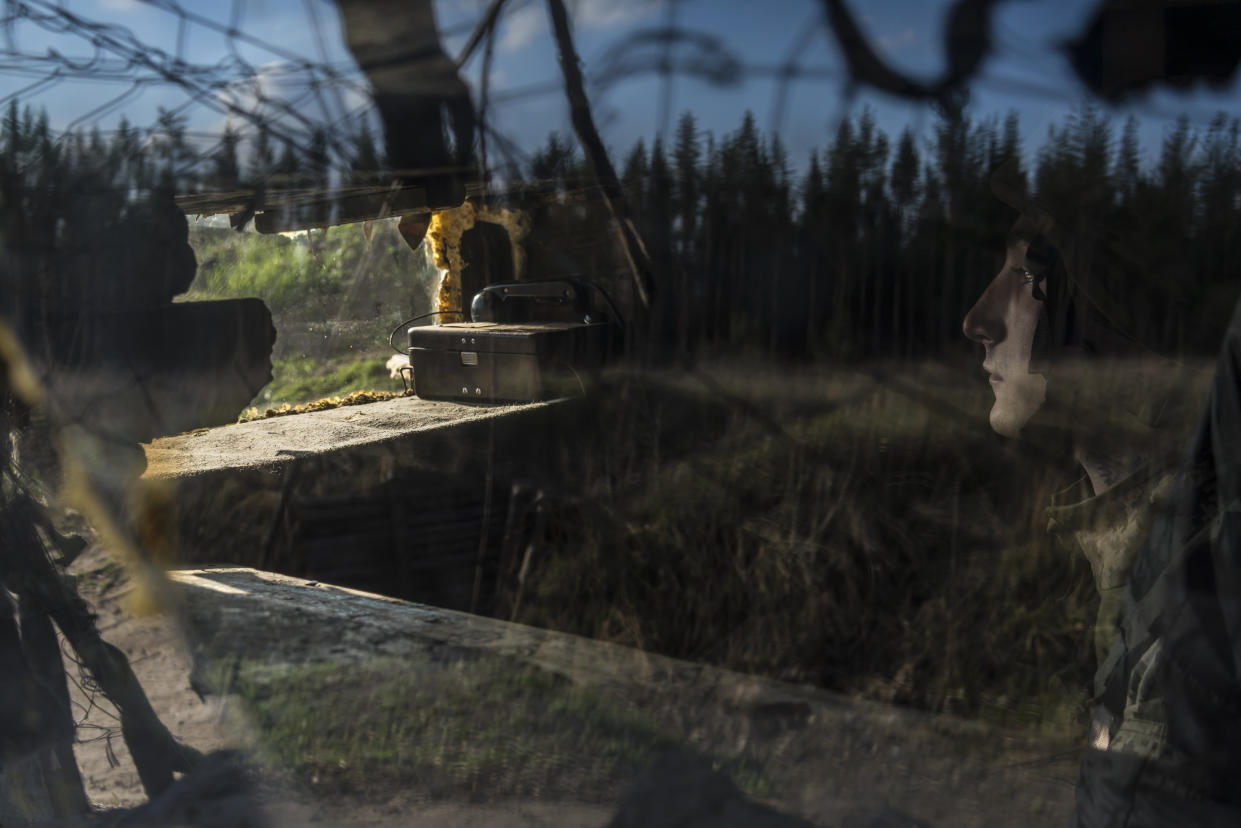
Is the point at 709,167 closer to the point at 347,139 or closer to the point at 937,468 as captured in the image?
the point at 347,139

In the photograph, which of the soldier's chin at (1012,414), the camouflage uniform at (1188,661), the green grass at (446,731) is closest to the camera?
the camouflage uniform at (1188,661)

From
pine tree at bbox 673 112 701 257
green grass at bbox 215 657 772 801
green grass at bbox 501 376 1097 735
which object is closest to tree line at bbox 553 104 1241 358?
pine tree at bbox 673 112 701 257

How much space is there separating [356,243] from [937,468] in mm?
845

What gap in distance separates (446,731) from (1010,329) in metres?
0.84

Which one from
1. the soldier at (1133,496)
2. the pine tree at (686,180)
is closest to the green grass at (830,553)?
the soldier at (1133,496)

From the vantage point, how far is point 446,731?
3.15 feet

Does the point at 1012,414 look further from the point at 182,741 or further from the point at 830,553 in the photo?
the point at 182,741

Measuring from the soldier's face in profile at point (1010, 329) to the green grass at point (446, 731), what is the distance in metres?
0.57

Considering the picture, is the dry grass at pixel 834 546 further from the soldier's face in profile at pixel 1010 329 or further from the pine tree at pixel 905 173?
the pine tree at pixel 905 173

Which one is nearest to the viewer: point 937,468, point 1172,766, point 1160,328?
point 1172,766

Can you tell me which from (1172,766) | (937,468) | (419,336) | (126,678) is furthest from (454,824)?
(937,468)

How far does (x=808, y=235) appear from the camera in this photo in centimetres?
96

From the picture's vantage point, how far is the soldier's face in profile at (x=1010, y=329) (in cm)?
96

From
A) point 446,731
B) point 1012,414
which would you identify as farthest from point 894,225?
point 446,731
